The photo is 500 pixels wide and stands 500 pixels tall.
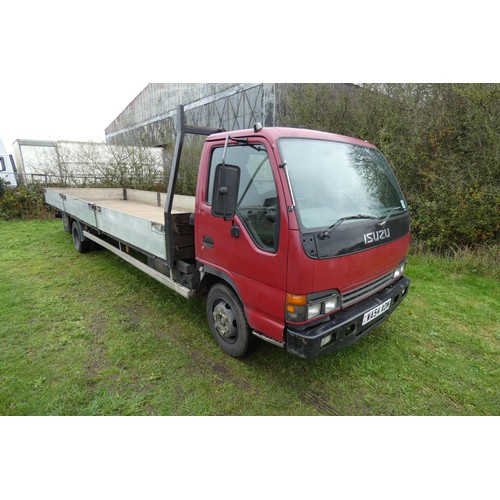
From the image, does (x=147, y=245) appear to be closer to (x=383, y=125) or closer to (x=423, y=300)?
(x=423, y=300)

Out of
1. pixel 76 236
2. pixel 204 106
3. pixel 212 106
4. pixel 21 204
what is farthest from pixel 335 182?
pixel 204 106

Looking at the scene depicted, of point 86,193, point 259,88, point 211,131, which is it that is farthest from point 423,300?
point 259,88

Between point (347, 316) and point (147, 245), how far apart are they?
7.67 ft

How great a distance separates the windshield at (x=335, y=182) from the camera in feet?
7.58

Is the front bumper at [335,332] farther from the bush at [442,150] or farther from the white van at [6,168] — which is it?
the white van at [6,168]

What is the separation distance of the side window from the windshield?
0.58 feet

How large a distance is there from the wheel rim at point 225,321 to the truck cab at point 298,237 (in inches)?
0.4

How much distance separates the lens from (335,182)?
8.36ft

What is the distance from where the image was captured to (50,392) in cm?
254

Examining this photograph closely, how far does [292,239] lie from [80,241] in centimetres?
549

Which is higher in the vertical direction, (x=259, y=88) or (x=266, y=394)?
(x=259, y=88)

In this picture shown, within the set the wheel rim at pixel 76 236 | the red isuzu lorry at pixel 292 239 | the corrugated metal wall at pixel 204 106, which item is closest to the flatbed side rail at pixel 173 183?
the red isuzu lorry at pixel 292 239

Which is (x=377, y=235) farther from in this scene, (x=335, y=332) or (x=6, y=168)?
(x=6, y=168)

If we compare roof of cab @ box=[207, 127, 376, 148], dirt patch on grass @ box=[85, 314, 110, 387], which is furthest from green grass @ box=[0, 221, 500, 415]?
roof of cab @ box=[207, 127, 376, 148]
